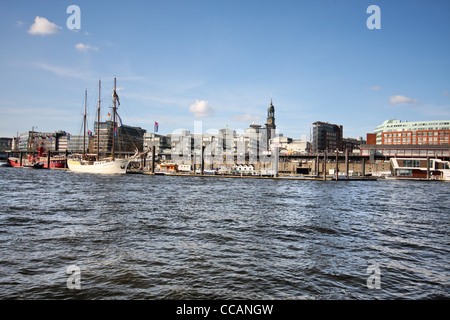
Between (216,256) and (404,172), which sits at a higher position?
(404,172)

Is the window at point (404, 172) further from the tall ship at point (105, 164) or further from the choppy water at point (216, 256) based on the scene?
the choppy water at point (216, 256)

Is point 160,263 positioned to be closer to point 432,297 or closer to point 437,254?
point 432,297

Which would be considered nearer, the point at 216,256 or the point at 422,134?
the point at 216,256

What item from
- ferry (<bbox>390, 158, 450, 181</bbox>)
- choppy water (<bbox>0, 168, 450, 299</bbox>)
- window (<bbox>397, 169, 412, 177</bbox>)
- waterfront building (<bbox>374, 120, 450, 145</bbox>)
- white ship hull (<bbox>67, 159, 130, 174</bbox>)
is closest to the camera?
choppy water (<bbox>0, 168, 450, 299</bbox>)

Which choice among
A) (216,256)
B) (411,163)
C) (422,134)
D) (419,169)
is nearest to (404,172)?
(419,169)

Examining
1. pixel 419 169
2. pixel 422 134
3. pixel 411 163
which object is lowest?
pixel 419 169

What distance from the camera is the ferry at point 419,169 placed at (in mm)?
117394

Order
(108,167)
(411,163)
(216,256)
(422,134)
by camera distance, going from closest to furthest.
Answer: (216,256) → (108,167) → (411,163) → (422,134)

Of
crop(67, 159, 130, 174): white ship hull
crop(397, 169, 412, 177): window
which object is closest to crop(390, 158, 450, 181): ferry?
crop(397, 169, 412, 177): window

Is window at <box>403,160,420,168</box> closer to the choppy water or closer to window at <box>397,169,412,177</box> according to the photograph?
window at <box>397,169,412,177</box>

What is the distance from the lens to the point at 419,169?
122 meters

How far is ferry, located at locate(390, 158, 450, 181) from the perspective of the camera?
117 meters

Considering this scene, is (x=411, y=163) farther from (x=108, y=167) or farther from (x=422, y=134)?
(x=108, y=167)

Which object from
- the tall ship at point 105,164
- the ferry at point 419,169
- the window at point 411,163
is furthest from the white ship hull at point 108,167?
the window at point 411,163
